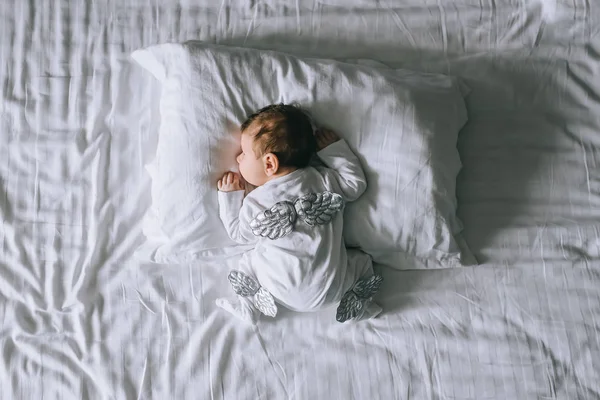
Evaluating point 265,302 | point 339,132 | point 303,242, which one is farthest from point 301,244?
point 339,132

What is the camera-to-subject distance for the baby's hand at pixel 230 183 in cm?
105

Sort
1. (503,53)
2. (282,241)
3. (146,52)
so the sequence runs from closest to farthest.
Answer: (282,241) → (146,52) → (503,53)

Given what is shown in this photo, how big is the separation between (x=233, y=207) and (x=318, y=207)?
0.17m

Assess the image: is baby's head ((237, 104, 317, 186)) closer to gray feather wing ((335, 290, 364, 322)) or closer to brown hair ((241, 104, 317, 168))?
brown hair ((241, 104, 317, 168))

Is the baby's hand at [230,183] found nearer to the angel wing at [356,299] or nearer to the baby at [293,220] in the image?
the baby at [293,220]

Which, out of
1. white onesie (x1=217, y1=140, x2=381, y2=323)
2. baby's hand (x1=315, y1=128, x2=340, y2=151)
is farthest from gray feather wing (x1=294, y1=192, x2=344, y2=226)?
baby's hand (x1=315, y1=128, x2=340, y2=151)

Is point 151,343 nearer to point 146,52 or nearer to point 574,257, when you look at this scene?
point 146,52

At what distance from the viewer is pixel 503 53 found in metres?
1.25

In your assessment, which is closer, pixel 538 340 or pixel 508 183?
pixel 538 340

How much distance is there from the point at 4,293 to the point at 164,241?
0.34 m

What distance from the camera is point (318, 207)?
1018 mm

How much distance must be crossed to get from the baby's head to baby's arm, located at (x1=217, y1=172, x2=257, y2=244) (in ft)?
0.10

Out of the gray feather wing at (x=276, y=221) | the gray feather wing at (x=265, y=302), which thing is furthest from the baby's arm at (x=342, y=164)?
the gray feather wing at (x=265, y=302)

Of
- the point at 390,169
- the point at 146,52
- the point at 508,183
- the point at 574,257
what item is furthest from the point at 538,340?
the point at 146,52
